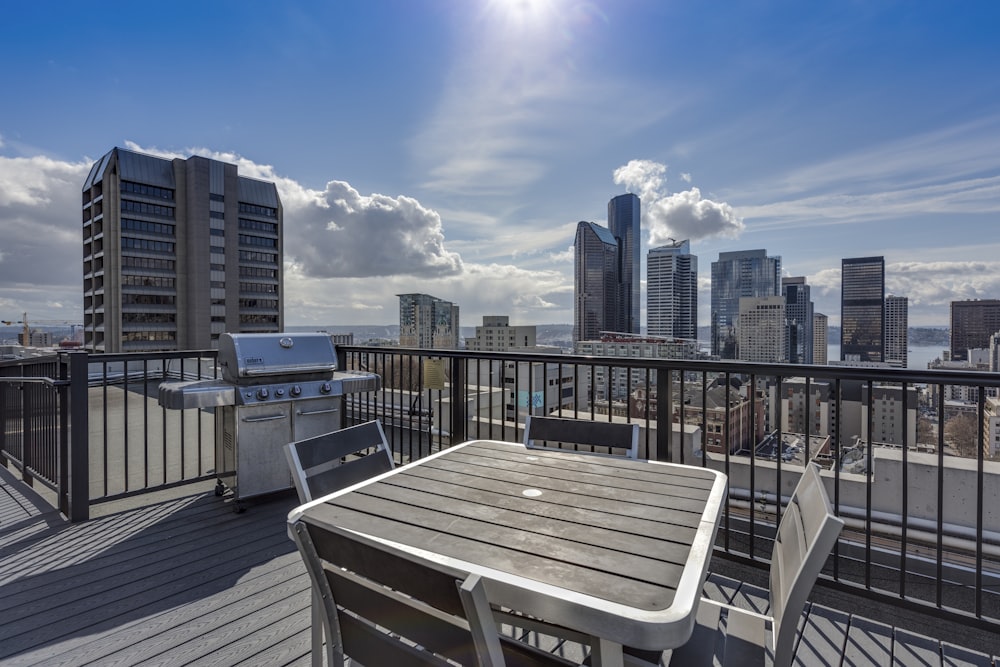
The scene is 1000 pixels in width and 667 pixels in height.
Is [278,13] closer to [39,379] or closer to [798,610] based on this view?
[39,379]

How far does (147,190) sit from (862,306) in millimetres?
58758

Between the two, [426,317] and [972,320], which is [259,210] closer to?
[426,317]

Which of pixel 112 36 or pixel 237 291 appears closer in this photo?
pixel 112 36

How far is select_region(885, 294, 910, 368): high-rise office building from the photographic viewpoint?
22.4 metres

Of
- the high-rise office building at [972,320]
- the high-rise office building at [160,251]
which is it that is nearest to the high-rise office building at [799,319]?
the high-rise office building at [972,320]

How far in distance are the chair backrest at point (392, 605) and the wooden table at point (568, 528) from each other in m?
0.15

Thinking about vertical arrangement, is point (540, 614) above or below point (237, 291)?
below

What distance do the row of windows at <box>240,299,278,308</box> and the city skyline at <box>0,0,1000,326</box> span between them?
29.7m

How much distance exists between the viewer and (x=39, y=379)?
3.55m

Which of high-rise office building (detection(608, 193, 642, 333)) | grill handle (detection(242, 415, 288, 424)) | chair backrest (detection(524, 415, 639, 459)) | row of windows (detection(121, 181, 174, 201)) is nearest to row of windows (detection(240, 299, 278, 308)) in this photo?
row of windows (detection(121, 181, 174, 201))

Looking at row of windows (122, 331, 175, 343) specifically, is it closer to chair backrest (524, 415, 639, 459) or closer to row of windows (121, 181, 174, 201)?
row of windows (121, 181, 174, 201)

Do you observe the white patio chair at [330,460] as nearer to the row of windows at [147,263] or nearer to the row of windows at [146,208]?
the row of windows at [147,263]

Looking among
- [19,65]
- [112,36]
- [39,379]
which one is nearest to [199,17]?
[112,36]

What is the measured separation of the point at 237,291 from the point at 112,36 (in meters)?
43.7
